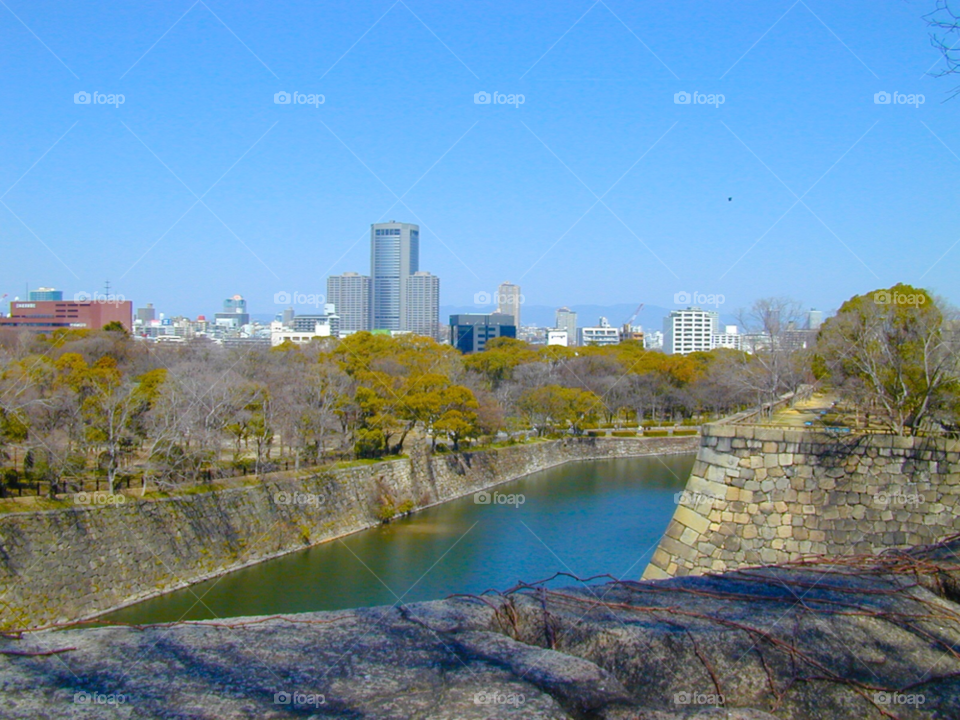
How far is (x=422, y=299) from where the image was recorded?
382ft

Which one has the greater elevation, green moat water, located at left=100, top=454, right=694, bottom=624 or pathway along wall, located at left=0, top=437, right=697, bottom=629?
pathway along wall, located at left=0, top=437, right=697, bottom=629

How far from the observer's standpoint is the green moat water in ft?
43.4

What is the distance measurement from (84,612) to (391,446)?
12.2m

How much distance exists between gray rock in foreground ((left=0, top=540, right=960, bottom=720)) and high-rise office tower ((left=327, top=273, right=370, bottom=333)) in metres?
108

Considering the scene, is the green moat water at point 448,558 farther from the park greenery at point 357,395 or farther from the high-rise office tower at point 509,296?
the high-rise office tower at point 509,296

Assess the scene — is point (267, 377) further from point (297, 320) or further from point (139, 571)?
point (297, 320)

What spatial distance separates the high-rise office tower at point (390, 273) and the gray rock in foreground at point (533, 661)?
107 meters

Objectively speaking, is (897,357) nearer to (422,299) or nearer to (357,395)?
(357,395)

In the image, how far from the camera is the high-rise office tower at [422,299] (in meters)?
114

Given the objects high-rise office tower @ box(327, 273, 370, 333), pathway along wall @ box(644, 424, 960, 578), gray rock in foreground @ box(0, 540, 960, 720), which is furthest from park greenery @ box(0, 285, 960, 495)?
high-rise office tower @ box(327, 273, 370, 333)

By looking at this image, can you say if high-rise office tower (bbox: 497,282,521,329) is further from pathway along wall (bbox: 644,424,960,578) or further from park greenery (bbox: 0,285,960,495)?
pathway along wall (bbox: 644,424,960,578)

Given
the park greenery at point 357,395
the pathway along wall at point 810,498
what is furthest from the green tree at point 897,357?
the pathway along wall at point 810,498

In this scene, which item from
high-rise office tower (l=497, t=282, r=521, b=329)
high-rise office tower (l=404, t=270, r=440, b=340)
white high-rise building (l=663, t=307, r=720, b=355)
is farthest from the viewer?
high-rise office tower (l=497, t=282, r=521, b=329)

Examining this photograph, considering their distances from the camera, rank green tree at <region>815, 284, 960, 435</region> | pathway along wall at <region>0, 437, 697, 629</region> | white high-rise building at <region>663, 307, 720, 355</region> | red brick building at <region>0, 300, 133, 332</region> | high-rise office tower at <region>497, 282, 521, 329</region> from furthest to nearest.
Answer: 1. high-rise office tower at <region>497, 282, 521, 329</region>
2. white high-rise building at <region>663, 307, 720, 355</region>
3. red brick building at <region>0, 300, 133, 332</region>
4. pathway along wall at <region>0, 437, 697, 629</region>
5. green tree at <region>815, 284, 960, 435</region>
